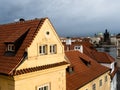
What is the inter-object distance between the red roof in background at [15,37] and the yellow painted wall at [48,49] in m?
0.38

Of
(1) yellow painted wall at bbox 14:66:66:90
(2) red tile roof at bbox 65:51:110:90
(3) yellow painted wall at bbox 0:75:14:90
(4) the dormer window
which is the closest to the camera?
(3) yellow painted wall at bbox 0:75:14:90

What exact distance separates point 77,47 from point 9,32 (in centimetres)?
2914

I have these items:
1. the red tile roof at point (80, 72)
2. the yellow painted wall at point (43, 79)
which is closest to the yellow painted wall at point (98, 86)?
the red tile roof at point (80, 72)

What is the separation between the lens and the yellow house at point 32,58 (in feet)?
53.0

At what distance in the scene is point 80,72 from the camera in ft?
91.5

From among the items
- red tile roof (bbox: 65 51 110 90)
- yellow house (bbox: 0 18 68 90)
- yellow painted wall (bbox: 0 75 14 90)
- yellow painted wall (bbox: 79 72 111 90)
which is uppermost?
yellow house (bbox: 0 18 68 90)

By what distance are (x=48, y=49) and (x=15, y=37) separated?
2904 millimetres

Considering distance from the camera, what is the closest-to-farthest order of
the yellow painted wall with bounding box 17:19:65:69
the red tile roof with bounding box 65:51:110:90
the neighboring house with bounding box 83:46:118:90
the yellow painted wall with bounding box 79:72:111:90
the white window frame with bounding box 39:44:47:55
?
the yellow painted wall with bounding box 17:19:65:69
the white window frame with bounding box 39:44:47:55
the red tile roof with bounding box 65:51:110:90
the yellow painted wall with bounding box 79:72:111:90
the neighboring house with bounding box 83:46:118:90

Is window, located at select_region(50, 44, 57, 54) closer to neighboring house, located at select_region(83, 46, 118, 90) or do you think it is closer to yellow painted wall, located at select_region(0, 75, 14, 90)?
yellow painted wall, located at select_region(0, 75, 14, 90)

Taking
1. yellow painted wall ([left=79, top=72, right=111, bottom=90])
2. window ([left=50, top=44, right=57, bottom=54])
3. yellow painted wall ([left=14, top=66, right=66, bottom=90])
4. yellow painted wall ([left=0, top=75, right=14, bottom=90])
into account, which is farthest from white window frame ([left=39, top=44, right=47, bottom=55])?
yellow painted wall ([left=79, top=72, right=111, bottom=90])

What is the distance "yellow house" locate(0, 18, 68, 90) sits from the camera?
16.1 metres

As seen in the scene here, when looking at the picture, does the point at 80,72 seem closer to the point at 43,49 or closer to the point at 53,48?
the point at 53,48

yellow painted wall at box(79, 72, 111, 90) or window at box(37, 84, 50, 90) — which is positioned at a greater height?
window at box(37, 84, 50, 90)

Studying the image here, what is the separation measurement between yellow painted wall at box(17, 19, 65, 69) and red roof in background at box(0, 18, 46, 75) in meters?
0.38
